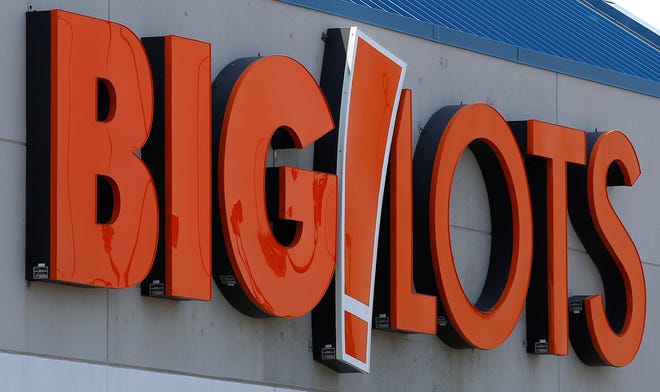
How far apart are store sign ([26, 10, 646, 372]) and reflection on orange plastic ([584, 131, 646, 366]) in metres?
0.02

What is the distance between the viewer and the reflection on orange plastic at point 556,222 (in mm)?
18562

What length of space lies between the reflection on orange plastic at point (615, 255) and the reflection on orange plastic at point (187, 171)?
20.8 feet

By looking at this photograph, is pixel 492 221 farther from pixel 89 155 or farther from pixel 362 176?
pixel 89 155

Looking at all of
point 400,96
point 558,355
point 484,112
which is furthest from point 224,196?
point 558,355

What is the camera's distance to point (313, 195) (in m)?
15.3

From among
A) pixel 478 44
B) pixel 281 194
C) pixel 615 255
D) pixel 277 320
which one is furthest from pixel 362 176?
pixel 615 255

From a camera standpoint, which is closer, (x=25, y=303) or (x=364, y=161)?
(x=25, y=303)

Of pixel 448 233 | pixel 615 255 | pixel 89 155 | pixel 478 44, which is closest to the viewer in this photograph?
pixel 89 155

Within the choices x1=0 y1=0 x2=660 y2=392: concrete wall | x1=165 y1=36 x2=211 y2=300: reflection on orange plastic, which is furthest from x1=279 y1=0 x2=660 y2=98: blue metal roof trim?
x1=165 y1=36 x2=211 y2=300: reflection on orange plastic

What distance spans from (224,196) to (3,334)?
8.43 ft

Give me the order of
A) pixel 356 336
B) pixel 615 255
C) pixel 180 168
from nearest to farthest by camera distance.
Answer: pixel 180 168 < pixel 356 336 < pixel 615 255

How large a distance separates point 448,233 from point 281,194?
9.10ft

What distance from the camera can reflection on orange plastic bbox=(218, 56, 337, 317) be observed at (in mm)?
14516

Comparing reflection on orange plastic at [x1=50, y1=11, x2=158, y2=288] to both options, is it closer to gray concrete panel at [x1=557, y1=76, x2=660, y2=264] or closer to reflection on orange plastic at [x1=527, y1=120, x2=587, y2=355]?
reflection on orange plastic at [x1=527, y1=120, x2=587, y2=355]
